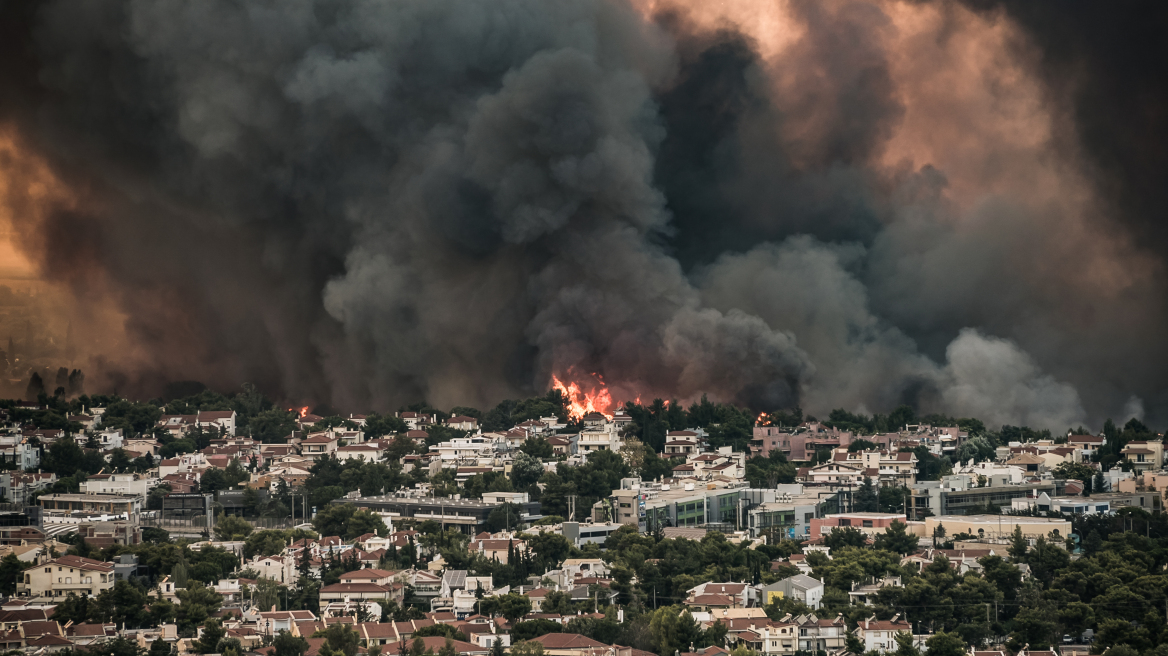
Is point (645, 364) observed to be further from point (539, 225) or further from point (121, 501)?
point (121, 501)

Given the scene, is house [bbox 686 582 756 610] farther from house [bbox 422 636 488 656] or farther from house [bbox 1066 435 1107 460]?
house [bbox 1066 435 1107 460]

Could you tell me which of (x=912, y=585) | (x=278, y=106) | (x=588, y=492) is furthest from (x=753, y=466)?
(x=278, y=106)

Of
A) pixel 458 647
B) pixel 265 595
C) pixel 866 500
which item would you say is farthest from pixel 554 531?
pixel 458 647

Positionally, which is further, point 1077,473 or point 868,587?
point 1077,473

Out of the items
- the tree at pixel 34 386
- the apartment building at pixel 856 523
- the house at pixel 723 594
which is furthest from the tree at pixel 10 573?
the tree at pixel 34 386

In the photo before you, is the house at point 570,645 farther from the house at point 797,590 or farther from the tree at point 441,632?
the house at point 797,590

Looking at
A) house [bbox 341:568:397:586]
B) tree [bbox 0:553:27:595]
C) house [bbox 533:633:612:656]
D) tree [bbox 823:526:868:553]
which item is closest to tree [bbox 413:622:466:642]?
house [bbox 533:633:612:656]

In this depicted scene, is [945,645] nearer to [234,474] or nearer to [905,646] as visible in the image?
[905,646]
